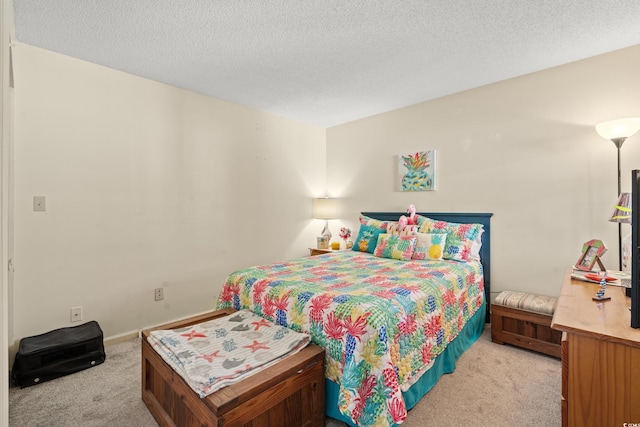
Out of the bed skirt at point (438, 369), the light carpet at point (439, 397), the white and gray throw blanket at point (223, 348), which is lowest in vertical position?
the light carpet at point (439, 397)

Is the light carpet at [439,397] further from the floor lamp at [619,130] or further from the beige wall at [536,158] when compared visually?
the floor lamp at [619,130]

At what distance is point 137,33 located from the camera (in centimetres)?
219

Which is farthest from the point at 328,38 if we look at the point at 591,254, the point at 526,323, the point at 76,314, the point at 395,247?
the point at 76,314

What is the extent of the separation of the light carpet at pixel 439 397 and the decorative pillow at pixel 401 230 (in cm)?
120

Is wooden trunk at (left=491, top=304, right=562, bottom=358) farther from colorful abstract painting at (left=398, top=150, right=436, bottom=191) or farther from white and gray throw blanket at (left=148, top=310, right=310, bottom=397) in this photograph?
white and gray throw blanket at (left=148, top=310, right=310, bottom=397)

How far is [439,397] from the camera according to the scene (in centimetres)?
190

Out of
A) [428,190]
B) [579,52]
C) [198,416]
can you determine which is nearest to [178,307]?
[198,416]

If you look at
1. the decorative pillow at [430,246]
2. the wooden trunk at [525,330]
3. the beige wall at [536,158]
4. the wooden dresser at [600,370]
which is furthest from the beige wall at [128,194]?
the wooden dresser at [600,370]

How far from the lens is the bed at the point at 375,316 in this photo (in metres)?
1.46

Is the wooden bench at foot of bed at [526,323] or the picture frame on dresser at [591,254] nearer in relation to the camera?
the picture frame on dresser at [591,254]

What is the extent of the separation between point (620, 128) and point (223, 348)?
10.1 ft

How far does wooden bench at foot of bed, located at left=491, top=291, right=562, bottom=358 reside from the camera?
2373 millimetres

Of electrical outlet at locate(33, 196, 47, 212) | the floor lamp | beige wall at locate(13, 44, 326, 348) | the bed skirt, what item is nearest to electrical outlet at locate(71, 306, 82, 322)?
beige wall at locate(13, 44, 326, 348)

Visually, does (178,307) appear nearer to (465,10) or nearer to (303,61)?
(303,61)
